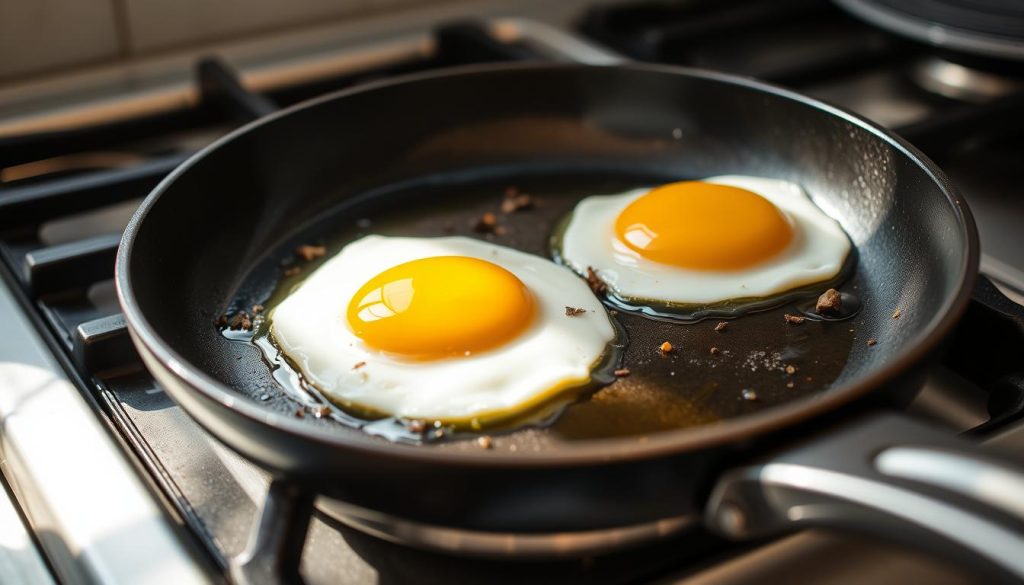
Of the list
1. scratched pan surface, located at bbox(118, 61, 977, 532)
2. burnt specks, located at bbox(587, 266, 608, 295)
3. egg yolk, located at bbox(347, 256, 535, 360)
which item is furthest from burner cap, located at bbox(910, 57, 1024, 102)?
egg yolk, located at bbox(347, 256, 535, 360)

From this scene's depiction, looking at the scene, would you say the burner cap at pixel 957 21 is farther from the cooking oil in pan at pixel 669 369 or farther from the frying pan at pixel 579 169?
the cooking oil in pan at pixel 669 369

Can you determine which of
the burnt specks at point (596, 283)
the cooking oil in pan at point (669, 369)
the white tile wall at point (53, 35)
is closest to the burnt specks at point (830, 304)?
the cooking oil in pan at point (669, 369)

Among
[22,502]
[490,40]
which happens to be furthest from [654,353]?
[490,40]

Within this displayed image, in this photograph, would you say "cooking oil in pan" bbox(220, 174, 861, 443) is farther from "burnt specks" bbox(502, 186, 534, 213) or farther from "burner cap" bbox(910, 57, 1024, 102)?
"burner cap" bbox(910, 57, 1024, 102)

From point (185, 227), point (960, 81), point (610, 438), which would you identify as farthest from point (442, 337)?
point (960, 81)

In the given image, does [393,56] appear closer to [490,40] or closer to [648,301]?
[490,40]

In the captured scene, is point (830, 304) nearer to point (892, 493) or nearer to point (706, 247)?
point (706, 247)
